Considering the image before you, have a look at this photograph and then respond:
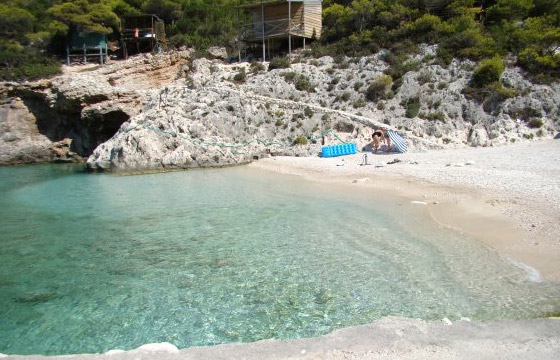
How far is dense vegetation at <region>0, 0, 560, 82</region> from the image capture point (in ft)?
101

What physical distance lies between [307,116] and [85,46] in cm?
2544

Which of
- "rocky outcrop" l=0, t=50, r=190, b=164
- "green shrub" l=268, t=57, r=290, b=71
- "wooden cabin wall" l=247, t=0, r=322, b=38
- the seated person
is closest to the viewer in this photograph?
the seated person

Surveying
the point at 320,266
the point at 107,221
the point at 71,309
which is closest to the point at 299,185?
the point at 107,221

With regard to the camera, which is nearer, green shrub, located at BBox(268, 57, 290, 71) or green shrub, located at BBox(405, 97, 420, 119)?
green shrub, located at BBox(405, 97, 420, 119)

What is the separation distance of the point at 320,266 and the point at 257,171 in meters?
14.4

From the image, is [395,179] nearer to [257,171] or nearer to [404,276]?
[257,171]

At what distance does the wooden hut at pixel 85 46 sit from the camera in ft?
135

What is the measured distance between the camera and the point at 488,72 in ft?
93.1

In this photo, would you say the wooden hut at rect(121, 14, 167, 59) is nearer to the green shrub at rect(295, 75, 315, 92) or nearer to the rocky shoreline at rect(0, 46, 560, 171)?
the rocky shoreline at rect(0, 46, 560, 171)

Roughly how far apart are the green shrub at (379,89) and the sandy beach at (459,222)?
832cm

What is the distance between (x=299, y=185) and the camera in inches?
707

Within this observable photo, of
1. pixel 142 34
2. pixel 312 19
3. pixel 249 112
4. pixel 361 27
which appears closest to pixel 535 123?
pixel 361 27

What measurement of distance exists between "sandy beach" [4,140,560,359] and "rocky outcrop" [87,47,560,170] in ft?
9.39

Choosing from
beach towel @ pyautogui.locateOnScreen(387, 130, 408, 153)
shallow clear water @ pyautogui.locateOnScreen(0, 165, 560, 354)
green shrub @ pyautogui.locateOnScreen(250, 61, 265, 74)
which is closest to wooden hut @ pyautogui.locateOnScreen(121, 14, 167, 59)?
green shrub @ pyautogui.locateOnScreen(250, 61, 265, 74)
